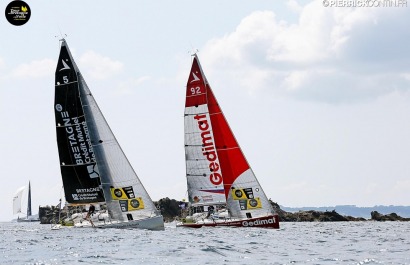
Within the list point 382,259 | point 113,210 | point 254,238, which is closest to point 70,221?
point 113,210

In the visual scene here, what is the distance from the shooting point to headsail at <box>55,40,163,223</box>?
175 ft

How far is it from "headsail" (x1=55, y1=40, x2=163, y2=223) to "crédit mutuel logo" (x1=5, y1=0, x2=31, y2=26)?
1831 cm

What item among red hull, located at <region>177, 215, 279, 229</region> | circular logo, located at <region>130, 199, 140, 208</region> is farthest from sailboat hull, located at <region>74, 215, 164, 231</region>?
red hull, located at <region>177, 215, 279, 229</region>

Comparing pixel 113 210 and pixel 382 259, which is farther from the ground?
pixel 113 210

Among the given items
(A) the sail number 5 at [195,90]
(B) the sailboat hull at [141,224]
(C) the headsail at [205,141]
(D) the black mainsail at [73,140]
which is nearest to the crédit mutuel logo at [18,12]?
(D) the black mainsail at [73,140]

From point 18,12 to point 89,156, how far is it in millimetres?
20482

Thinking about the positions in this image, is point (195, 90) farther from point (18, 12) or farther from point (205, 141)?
point (18, 12)

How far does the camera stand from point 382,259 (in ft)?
103

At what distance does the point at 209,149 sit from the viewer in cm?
5891

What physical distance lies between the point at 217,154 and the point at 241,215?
4.80 m

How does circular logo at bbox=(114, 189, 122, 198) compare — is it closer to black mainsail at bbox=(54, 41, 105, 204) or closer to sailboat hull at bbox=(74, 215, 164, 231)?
black mainsail at bbox=(54, 41, 105, 204)

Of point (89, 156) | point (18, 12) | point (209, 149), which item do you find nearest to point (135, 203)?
point (89, 156)

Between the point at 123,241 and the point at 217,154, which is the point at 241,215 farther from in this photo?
the point at 123,241

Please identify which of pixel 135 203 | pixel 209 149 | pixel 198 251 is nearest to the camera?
pixel 198 251
